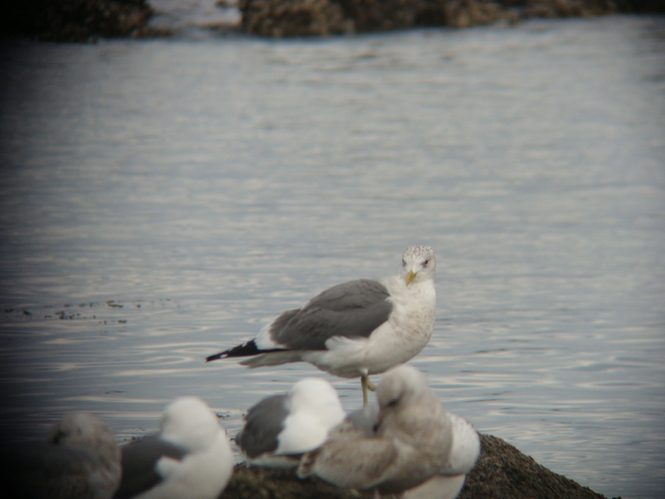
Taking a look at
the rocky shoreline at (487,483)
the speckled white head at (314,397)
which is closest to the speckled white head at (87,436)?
the rocky shoreline at (487,483)

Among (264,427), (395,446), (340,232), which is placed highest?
(395,446)

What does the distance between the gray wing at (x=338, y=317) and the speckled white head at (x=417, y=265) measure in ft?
0.68

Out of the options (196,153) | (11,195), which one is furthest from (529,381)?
(196,153)

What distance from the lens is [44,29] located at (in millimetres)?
37812

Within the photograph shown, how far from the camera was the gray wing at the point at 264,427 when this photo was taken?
5.24 m

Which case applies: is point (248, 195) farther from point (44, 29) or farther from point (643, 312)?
point (44, 29)

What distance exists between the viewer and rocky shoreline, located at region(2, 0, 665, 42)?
38000mm

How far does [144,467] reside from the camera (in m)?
4.48

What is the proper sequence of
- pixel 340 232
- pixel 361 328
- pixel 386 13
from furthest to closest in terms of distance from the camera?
1. pixel 386 13
2. pixel 340 232
3. pixel 361 328

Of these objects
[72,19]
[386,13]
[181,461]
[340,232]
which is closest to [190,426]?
[181,461]

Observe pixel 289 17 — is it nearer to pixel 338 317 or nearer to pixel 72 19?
pixel 72 19

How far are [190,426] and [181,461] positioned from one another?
0.54 ft

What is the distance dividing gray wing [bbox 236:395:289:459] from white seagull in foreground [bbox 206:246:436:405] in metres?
1.51

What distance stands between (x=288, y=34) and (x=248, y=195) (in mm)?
24555
